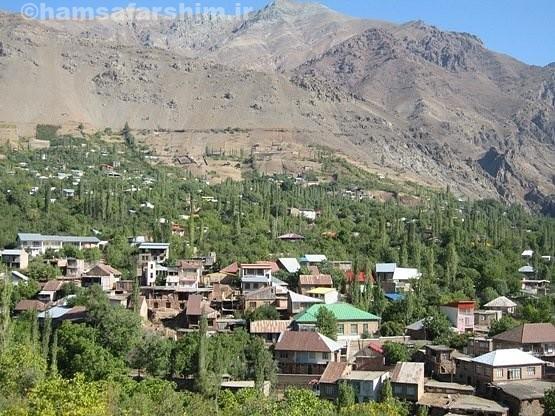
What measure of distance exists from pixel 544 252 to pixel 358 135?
10996 cm

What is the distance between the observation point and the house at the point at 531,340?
46.6 metres

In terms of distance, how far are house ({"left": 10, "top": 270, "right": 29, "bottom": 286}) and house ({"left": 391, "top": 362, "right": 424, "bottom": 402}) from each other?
28.9 meters

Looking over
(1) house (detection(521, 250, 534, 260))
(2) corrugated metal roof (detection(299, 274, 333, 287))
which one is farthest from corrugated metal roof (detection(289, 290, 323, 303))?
(1) house (detection(521, 250, 534, 260))

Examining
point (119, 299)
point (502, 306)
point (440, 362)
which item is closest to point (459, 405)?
point (440, 362)

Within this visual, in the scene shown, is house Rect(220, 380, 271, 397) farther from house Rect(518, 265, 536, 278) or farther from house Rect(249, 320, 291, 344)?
house Rect(518, 265, 536, 278)

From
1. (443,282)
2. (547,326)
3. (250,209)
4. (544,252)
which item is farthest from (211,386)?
(544,252)

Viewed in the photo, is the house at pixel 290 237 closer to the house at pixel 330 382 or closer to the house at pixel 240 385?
the house at pixel 330 382

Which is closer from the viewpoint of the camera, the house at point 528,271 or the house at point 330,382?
the house at point 330,382

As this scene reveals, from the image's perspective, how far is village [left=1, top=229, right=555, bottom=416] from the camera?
41.8 metres

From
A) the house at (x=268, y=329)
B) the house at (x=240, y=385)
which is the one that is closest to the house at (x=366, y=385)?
the house at (x=240, y=385)

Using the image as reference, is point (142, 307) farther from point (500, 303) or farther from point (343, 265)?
point (500, 303)

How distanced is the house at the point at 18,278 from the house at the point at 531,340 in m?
32.8

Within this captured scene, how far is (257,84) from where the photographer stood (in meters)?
193

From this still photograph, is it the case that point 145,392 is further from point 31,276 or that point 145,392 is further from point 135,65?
point 135,65
